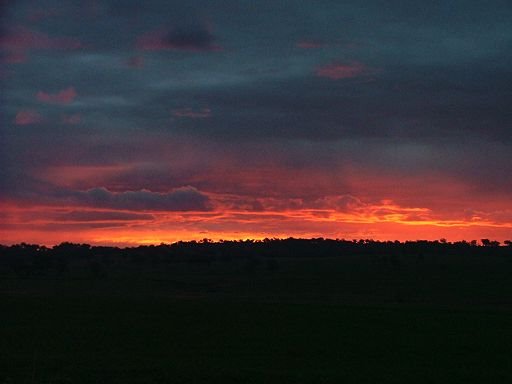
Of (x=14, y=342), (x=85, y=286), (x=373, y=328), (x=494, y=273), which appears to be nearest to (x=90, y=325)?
(x=14, y=342)

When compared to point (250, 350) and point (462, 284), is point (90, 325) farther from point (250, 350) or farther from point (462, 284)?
point (462, 284)

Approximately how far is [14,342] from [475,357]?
24273 mm

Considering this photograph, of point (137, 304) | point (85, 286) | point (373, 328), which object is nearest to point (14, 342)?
point (373, 328)

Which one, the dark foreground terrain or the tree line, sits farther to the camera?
the tree line

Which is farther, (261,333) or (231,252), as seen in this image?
(231,252)

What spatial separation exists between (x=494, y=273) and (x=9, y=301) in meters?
82.7

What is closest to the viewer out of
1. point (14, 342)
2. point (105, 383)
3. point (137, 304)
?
point (105, 383)

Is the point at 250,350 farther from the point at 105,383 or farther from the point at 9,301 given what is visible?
the point at 9,301

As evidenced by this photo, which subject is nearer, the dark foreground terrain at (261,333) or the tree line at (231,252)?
the dark foreground terrain at (261,333)

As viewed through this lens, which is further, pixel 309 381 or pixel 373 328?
pixel 373 328

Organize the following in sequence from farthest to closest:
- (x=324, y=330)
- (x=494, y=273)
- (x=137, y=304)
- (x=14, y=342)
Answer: (x=494, y=273) < (x=137, y=304) < (x=324, y=330) < (x=14, y=342)

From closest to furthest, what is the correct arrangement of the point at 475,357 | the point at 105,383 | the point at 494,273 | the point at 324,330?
the point at 105,383, the point at 475,357, the point at 324,330, the point at 494,273

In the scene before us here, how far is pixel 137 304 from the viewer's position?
6850cm

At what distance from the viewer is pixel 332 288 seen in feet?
355
